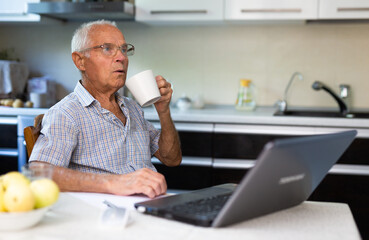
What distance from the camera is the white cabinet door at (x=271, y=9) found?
298cm

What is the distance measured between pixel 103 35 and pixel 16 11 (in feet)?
5.53

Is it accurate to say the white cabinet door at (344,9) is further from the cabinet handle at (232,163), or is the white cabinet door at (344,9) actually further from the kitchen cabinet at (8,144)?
the kitchen cabinet at (8,144)

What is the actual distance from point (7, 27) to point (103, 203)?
9.59 feet

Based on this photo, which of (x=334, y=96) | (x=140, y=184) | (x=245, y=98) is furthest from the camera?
(x=245, y=98)

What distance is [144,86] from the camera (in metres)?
1.68

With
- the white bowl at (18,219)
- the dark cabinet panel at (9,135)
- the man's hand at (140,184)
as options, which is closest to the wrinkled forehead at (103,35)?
the man's hand at (140,184)

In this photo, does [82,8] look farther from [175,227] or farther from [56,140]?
[175,227]

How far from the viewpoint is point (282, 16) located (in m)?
3.02

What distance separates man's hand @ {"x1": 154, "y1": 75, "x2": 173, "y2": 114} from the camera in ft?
5.83

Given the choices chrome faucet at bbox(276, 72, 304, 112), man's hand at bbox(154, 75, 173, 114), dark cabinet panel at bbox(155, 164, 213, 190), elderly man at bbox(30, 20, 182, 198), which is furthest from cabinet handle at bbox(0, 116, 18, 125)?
chrome faucet at bbox(276, 72, 304, 112)

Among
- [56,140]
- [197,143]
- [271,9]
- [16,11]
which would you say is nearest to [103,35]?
[56,140]

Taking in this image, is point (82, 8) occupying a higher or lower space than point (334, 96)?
higher

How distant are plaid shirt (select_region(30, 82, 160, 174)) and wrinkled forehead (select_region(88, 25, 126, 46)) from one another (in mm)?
189

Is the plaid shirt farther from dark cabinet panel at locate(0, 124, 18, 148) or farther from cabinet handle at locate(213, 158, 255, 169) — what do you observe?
dark cabinet panel at locate(0, 124, 18, 148)
